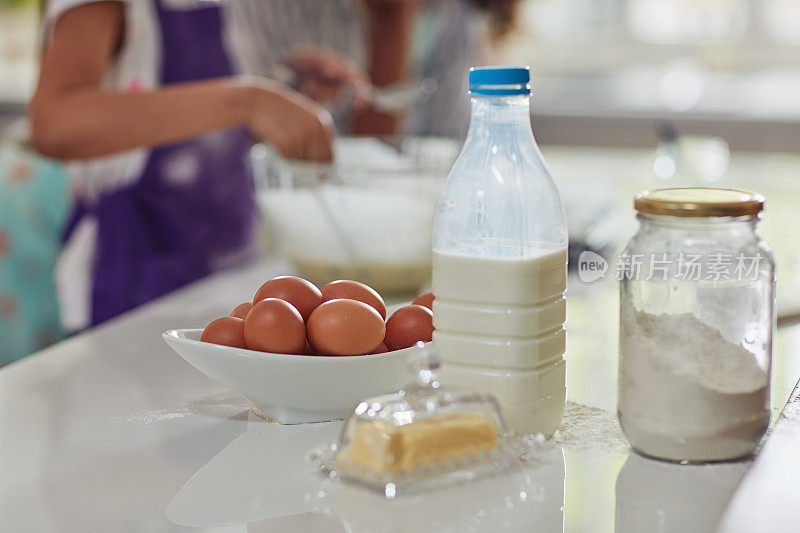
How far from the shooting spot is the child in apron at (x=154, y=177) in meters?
1.45

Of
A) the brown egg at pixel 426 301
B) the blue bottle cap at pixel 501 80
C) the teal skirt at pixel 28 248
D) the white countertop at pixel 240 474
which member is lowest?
the teal skirt at pixel 28 248

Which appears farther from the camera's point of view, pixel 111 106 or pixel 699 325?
pixel 111 106

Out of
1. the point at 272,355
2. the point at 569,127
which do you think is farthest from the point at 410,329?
the point at 569,127

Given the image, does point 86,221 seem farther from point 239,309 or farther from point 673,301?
point 673,301

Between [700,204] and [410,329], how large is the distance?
0.96 ft

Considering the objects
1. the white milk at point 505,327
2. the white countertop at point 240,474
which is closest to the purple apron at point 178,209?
the white countertop at point 240,474

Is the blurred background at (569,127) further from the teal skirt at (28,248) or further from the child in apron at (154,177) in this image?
the child in apron at (154,177)

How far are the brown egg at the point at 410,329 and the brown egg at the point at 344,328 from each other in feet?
0.14

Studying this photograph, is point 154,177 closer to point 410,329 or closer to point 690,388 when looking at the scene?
point 410,329

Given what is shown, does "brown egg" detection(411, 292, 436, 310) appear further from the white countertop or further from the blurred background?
the blurred background

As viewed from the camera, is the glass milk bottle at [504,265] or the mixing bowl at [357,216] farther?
the mixing bowl at [357,216]

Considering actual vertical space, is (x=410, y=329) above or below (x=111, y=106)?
below

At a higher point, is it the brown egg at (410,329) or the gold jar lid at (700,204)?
the gold jar lid at (700,204)

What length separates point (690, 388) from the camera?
0.70m
